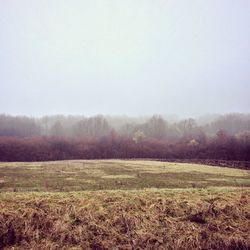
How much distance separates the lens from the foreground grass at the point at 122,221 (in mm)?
13250

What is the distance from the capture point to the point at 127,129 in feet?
476

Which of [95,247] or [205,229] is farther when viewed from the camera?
[205,229]

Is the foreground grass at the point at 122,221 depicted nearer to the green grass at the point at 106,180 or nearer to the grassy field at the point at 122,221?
the grassy field at the point at 122,221

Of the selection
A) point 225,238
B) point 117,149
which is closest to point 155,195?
point 225,238

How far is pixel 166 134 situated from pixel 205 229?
426 ft

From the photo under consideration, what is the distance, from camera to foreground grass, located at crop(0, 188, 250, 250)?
1325cm

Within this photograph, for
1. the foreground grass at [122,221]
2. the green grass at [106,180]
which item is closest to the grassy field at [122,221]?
the foreground grass at [122,221]

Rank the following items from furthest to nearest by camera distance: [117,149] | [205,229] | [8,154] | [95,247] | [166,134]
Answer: [166,134]
[117,149]
[8,154]
[205,229]
[95,247]

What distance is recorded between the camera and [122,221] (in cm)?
1409

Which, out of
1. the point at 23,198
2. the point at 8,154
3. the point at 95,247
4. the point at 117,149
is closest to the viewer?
the point at 95,247

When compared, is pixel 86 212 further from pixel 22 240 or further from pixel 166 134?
pixel 166 134

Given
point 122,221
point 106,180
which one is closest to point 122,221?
point 122,221

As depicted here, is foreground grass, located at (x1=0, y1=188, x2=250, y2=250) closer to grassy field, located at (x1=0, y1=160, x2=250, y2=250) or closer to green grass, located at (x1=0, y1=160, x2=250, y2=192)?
grassy field, located at (x1=0, y1=160, x2=250, y2=250)

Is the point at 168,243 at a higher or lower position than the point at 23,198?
lower
